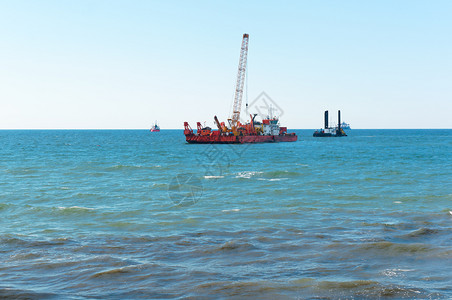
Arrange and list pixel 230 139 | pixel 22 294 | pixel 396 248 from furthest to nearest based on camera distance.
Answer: pixel 230 139 → pixel 396 248 → pixel 22 294

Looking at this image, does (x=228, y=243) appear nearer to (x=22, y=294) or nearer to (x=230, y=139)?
(x=22, y=294)

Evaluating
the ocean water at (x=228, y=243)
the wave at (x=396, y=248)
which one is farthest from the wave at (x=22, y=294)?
the wave at (x=396, y=248)

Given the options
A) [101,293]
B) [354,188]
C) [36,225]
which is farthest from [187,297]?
[354,188]

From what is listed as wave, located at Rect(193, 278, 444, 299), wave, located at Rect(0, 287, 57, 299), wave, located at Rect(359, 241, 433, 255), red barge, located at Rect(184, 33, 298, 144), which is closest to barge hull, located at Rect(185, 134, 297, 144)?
red barge, located at Rect(184, 33, 298, 144)

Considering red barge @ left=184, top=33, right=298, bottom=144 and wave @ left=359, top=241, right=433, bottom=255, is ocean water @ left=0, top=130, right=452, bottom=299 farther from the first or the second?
red barge @ left=184, top=33, right=298, bottom=144

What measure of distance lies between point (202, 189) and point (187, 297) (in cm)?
2481

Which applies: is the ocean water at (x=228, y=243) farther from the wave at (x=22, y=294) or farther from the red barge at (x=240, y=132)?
the red barge at (x=240, y=132)

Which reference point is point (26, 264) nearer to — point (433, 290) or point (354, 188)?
point (433, 290)

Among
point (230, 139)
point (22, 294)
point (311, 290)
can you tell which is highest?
point (230, 139)

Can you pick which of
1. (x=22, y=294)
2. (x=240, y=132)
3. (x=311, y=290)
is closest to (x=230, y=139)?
(x=240, y=132)

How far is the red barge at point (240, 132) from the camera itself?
13088 cm

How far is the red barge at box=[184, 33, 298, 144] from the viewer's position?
429ft

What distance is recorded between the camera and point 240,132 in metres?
134

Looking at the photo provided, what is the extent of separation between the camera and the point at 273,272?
44.3 feet
